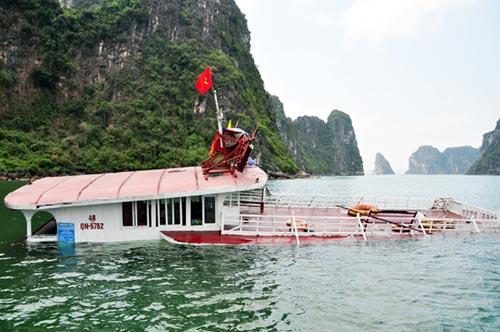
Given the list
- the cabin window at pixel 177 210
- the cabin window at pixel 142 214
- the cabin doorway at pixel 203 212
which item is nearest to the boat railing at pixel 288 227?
the cabin doorway at pixel 203 212

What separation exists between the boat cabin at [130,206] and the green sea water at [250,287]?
822mm

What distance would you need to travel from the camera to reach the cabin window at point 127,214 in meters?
20.6

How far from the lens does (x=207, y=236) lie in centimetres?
2044

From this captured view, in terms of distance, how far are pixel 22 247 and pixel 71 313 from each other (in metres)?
9.71

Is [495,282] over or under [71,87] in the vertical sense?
under

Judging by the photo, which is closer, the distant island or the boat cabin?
the boat cabin

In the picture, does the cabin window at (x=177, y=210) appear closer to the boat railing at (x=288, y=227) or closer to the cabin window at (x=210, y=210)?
the cabin window at (x=210, y=210)

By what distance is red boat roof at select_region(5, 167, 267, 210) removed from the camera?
19.8m

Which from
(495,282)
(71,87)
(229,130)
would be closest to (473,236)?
(495,282)

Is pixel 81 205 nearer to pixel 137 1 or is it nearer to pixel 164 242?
pixel 164 242

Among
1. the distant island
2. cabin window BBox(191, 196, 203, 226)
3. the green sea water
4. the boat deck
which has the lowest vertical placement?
the green sea water

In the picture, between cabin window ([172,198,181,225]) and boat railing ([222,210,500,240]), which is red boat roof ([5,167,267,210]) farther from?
boat railing ([222,210,500,240])

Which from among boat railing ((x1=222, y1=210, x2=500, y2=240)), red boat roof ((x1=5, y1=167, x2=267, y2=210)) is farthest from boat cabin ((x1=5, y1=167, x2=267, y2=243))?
boat railing ((x1=222, y1=210, x2=500, y2=240))

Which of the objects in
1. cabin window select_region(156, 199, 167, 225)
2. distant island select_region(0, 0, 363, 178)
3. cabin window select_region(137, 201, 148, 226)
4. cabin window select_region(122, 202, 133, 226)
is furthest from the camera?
distant island select_region(0, 0, 363, 178)
